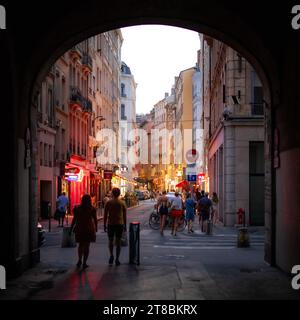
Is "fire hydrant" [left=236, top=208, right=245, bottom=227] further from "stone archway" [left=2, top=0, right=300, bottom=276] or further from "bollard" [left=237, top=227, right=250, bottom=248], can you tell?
"stone archway" [left=2, top=0, right=300, bottom=276]

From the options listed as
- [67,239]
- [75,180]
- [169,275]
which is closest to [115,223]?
[169,275]

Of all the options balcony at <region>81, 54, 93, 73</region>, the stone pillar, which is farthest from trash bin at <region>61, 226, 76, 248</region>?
balcony at <region>81, 54, 93, 73</region>

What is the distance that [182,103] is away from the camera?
99.5 m

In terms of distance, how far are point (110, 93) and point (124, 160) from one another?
22964mm

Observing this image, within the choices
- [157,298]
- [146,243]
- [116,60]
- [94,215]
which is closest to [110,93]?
[116,60]

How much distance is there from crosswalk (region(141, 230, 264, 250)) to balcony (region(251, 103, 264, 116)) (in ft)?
23.5

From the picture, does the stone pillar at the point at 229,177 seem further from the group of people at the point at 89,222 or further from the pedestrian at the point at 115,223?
the pedestrian at the point at 115,223

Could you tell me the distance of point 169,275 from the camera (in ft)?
45.5

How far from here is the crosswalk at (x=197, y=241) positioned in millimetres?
21391

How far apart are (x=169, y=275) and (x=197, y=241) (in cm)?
1001

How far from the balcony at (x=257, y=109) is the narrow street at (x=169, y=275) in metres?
11.2

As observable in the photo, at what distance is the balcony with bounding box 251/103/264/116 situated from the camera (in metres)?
31.4
